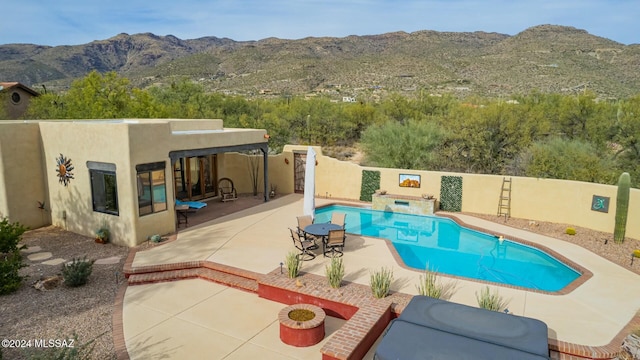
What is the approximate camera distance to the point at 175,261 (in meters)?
11.2

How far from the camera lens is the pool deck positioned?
7648 millimetres

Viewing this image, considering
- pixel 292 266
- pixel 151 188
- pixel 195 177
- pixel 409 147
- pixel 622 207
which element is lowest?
pixel 292 266

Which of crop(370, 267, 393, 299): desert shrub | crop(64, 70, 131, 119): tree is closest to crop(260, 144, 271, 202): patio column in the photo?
crop(370, 267, 393, 299): desert shrub

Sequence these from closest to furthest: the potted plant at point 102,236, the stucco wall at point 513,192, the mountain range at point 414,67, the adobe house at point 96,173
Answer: the adobe house at point 96,173, the potted plant at point 102,236, the stucco wall at point 513,192, the mountain range at point 414,67

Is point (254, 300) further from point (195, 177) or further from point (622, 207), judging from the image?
point (622, 207)

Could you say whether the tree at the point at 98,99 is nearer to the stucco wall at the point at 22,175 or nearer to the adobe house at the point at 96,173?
the stucco wall at the point at 22,175

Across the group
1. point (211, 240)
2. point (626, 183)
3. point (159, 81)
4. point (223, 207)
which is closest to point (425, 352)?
point (211, 240)

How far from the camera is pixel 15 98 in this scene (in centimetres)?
3803

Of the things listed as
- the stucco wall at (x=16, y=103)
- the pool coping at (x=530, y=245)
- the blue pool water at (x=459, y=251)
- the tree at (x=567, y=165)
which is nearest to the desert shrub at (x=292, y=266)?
the pool coping at (x=530, y=245)

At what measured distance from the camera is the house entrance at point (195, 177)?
18.4 metres

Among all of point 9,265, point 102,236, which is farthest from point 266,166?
point 9,265

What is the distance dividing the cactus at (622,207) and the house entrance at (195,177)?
16812 mm

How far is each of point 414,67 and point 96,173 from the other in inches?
2066

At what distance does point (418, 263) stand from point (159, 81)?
61.4 m
